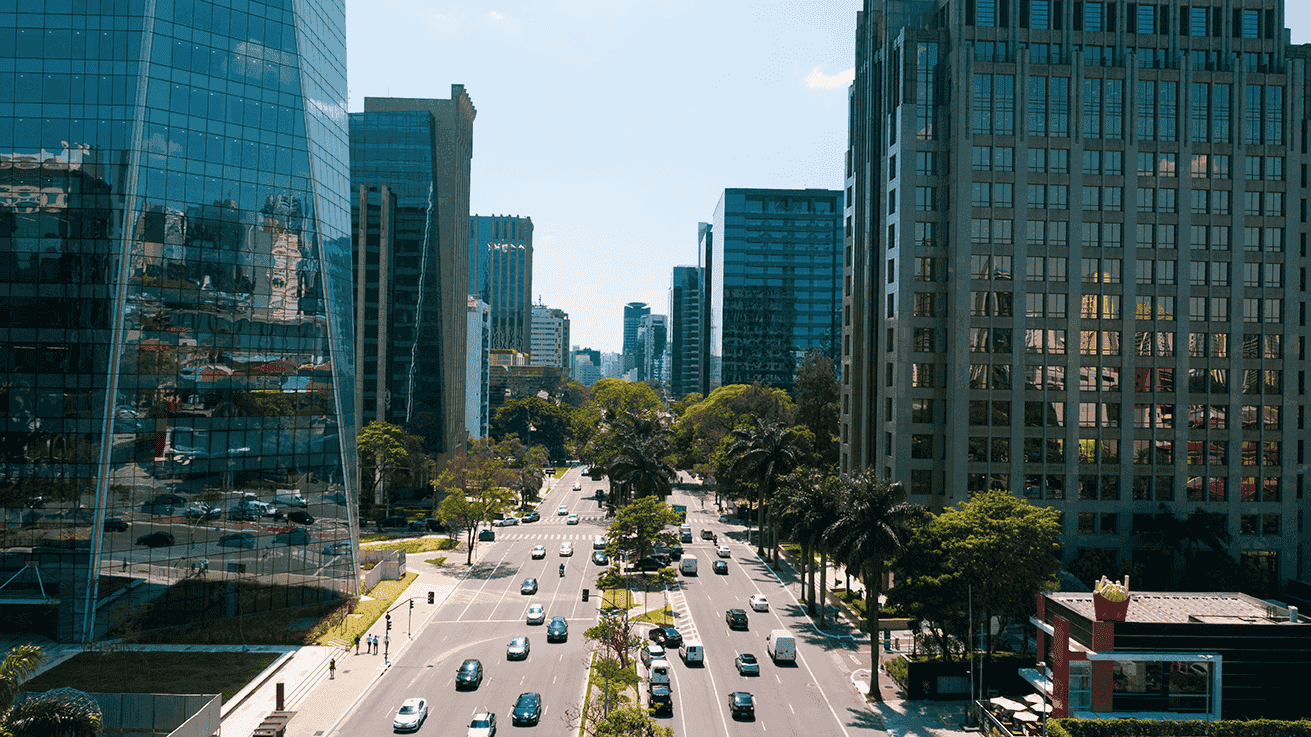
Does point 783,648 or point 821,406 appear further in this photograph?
point 821,406

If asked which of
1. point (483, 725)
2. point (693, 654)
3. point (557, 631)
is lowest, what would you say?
point (557, 631)

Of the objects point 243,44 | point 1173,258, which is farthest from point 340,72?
point 1173,258

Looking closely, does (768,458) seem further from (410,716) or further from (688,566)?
(410,716)

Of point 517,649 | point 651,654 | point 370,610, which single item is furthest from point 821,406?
point 370,610

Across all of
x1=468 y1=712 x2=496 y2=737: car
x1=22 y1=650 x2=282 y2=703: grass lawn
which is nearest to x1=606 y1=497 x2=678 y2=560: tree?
x1=22 y1=650 x2=282 y2=703: grass lawn

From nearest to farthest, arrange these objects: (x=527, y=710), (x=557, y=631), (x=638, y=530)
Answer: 1. (x=527, y=710)
2. (x=557, y=631)
3. (x=638, y=530)

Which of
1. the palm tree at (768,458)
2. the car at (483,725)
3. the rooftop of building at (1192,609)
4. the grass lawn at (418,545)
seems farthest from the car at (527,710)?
the grass lawn at (418,545)

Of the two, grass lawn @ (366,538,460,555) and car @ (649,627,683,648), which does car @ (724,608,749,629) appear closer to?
car @ (649,627,683,648)
